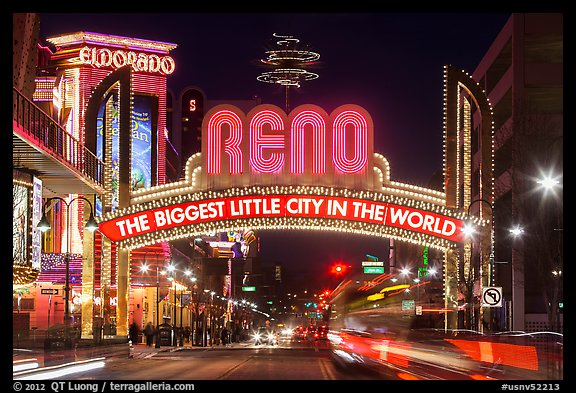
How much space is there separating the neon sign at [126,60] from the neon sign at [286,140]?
41.5 meters

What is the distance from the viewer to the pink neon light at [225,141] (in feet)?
145

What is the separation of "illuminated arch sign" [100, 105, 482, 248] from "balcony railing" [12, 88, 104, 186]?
9.14 feet

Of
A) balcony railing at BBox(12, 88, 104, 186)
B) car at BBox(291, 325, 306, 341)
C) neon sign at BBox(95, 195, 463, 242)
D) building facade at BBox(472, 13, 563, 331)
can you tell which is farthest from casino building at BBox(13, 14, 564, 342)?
car at BBox(291, 325, 306, 341)

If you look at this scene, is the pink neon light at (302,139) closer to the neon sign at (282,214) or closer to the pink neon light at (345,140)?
the pink neon light at (345,140)

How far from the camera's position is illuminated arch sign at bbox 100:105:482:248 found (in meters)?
43.2

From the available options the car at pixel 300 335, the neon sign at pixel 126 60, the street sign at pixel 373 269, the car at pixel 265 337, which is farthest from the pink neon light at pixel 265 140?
the street sign at pixel 373 269

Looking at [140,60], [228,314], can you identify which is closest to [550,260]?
A: [140,60]

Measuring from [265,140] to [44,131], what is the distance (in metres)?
11.7

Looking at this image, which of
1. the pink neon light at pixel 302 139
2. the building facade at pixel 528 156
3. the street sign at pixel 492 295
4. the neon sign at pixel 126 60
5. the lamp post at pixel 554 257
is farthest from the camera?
the neon sign at pixel 126 60

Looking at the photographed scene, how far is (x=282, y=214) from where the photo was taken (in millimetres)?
43469

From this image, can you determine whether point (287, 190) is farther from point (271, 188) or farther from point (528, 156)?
point (528, 156)

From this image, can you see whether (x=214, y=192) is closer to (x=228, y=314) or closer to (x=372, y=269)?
(x=372, y=269)

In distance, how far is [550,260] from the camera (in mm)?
57094
